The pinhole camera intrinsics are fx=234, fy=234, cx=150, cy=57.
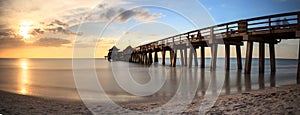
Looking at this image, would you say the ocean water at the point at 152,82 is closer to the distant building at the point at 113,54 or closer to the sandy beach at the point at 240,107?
the sandy beach at the point at 240,107

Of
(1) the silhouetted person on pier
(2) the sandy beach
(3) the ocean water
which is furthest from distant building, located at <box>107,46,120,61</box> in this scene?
(2) the sandy beach

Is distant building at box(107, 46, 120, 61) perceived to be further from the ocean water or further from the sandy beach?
the sandy beach

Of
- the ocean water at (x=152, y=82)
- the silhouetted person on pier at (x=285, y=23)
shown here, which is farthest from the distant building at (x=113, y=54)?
the silhouetted person on pier at (x=285, y=23)

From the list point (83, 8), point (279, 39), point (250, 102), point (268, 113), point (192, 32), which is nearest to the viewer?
point (268, 113)

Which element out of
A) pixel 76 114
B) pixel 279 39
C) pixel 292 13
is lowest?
pixel 76 114

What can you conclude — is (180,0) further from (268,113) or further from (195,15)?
(268,113)

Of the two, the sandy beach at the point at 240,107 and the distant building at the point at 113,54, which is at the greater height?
the distant building at the point at 113,54

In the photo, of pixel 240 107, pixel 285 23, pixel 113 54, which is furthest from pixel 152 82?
pixel 113 54

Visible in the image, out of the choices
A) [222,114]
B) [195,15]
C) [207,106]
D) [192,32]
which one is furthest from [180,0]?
[192,32]

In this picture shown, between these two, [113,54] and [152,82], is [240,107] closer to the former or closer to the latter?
[152,82]

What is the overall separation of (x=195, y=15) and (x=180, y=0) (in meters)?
1.09

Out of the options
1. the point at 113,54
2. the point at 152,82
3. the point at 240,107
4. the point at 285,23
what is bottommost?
the point at 152,82

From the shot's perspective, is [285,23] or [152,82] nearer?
[285,23]

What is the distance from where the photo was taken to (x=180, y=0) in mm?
7809
